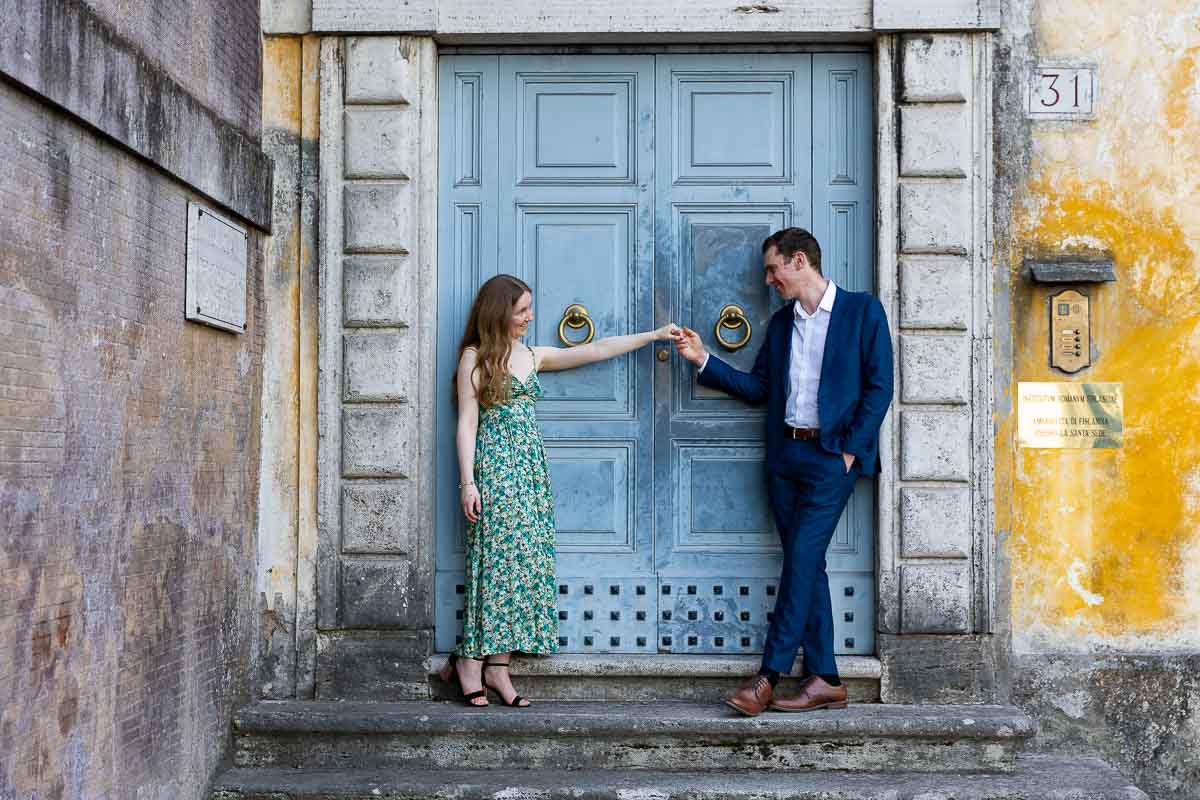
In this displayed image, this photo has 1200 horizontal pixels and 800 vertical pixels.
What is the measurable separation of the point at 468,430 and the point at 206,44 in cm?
191

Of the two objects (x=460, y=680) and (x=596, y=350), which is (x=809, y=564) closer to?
(x=596, y=350)

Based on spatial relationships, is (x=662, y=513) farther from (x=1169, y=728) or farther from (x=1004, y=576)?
(x=1169, y=728)

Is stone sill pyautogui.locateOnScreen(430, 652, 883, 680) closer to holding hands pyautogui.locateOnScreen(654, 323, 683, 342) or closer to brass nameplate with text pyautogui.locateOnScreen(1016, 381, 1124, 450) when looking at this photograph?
brass nameplate with text pyautogui.locateOnScreen(1016, 381, 1124, 450)

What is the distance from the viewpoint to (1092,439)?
19.4 ft

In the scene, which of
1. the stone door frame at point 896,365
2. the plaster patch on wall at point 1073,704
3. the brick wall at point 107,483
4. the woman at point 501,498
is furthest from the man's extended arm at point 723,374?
the brick wall at point 107,483

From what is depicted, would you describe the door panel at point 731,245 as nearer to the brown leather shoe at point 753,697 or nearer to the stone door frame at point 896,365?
the stone door frame at point 896,365

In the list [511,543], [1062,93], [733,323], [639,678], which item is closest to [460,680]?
[511,543]

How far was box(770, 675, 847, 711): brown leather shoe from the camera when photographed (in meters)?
5.61

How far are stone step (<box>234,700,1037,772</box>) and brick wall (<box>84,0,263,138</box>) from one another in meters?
2.60

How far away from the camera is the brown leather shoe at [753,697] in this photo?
18.2 feet

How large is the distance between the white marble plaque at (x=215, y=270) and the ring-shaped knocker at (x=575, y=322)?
4.65 feet

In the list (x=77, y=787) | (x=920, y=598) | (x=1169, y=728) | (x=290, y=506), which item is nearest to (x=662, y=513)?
(x=920, y=598)

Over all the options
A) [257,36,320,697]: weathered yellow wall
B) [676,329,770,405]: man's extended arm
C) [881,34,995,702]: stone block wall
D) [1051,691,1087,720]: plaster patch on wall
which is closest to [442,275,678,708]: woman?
[676,329,770,405]: man's extended arm

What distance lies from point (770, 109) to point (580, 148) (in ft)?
2.95
